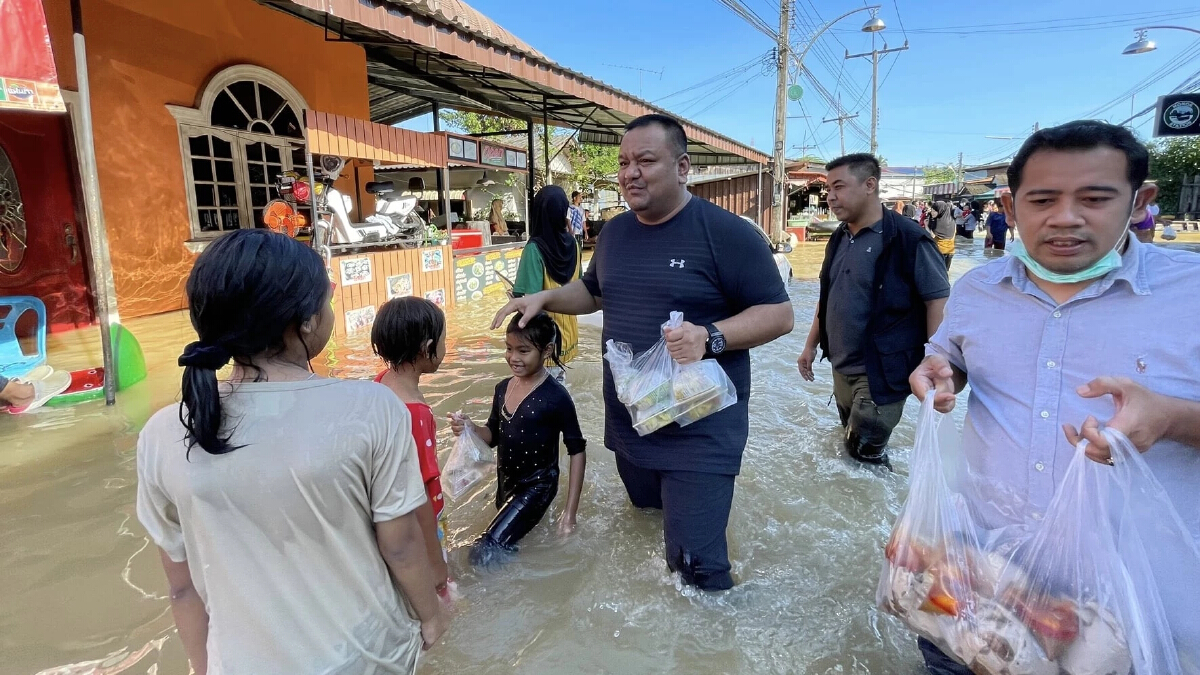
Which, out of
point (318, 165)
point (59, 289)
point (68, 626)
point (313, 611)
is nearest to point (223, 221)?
point (318, 165)

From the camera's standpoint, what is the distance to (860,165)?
3387 mm

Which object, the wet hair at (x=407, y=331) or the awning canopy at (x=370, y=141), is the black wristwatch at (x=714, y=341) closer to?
the wet hair at (x=407, y=331)

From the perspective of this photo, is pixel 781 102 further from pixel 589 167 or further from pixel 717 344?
pixel 717 344

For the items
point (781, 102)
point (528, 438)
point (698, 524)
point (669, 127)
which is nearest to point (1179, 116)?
point (781, 102)

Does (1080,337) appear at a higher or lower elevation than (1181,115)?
lower

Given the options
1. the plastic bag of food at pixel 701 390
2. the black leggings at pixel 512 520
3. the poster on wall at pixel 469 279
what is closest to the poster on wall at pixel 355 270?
the poster on wall at pixel 469 279

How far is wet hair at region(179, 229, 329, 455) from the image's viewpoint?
108cm

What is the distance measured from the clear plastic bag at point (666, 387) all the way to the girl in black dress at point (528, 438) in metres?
0.49

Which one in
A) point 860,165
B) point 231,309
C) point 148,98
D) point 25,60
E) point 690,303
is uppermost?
point 148,98

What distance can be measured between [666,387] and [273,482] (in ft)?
4.44

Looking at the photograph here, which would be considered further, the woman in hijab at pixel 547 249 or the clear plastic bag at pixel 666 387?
the woman in hijab at pixel 547 249

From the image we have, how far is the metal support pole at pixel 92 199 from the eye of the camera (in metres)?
4.25

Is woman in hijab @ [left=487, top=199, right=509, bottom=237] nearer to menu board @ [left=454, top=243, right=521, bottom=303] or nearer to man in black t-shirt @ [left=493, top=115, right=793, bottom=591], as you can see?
menu board @ [left=454, top=243, right=521, bottom=303]

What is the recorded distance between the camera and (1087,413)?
1414 millimetres
